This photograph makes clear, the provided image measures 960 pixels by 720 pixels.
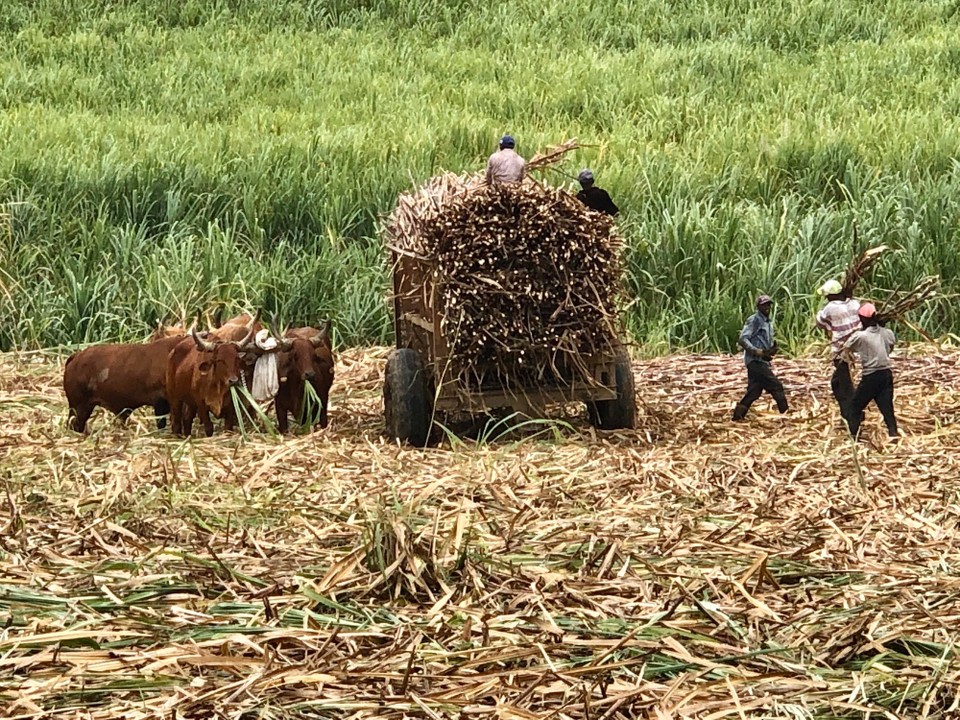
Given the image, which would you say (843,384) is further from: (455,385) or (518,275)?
(455,385)

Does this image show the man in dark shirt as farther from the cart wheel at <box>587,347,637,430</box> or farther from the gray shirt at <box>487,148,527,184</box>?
the cart wheel at <box>587,347,637,430</box>

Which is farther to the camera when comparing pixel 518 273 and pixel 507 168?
pixel 507 168

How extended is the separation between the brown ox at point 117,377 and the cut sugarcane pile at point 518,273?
69.3 inches

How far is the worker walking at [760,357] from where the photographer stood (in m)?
8.30

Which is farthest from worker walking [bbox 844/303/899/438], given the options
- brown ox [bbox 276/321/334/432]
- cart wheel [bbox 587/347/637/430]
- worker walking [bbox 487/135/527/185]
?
brown ox [bbox 276/321/334/432]

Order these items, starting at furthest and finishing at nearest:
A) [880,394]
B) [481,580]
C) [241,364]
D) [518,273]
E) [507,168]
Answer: [241,364]
[507,168]
[880,394]
[518,273]
[481,580]

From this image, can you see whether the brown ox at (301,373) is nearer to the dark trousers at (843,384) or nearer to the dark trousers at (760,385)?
the dark trousers at (760,385)

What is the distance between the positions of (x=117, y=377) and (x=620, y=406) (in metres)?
2.87

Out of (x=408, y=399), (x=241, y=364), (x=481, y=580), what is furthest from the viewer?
(x=241, y=364)

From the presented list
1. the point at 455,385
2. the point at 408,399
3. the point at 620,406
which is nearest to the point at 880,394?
the point at 620,406

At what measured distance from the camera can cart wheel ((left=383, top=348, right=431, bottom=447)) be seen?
25.7 feet

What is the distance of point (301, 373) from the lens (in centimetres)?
831

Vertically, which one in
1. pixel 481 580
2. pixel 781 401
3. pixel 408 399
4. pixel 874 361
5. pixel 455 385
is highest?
pixel 481 580

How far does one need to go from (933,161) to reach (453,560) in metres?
9.77
